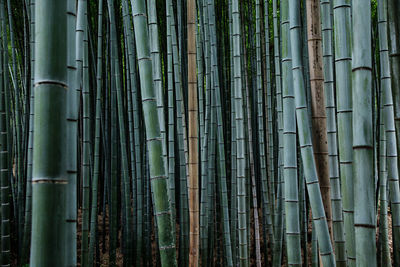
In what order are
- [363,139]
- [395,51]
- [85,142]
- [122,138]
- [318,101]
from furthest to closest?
1. [122,138]
2. [85,142]
3. [318,101]
4. [395,51]
5. [363,139]

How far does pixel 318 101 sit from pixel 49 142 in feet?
3.39

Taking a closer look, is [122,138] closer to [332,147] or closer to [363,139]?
[332,147]

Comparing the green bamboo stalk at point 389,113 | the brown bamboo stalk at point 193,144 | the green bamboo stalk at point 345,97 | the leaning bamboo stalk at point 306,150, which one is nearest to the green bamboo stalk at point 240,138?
the brown bamboo stalk at point 193,144

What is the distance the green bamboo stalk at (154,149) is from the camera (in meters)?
1.17

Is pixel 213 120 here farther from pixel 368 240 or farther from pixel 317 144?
pixel 368 240

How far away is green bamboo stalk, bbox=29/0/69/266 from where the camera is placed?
2.43 ft

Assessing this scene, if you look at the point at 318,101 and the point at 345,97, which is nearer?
the point at 345,97

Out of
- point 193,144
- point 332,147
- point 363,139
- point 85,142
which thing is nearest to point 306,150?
point 332,147

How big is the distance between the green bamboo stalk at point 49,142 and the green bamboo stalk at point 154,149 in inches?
16.3

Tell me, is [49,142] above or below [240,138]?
below

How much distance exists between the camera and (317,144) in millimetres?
1467

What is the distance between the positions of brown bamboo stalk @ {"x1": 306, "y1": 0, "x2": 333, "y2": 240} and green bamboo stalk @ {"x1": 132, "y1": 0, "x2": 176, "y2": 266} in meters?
0.63

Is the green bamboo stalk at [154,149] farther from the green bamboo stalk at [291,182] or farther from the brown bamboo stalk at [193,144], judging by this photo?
the brown bamboo stalk at [193,144]

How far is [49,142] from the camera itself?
754 mm
